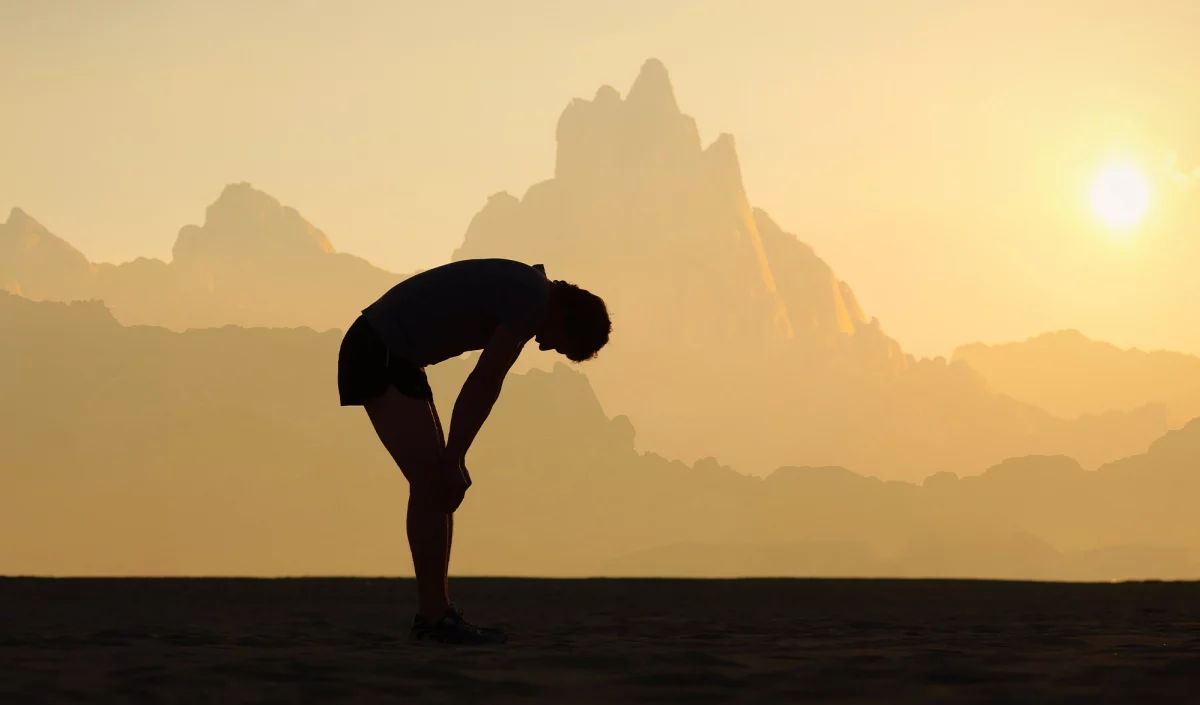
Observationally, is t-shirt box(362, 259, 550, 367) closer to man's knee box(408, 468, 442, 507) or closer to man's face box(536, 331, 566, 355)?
man's face box(536, 331, 566, 355)

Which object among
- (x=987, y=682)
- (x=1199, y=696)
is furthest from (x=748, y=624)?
(x=1199, y=696)

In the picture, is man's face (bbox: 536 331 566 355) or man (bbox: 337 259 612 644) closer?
man (bbox: 337 259 612 644)

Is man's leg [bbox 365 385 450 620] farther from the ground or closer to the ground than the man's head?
closer to the ground

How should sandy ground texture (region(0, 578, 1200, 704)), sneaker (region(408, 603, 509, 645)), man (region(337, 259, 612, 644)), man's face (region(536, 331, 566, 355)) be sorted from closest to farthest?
sandy ground texture (region(0, 578, 1200, 704)) < sneaker (region(408, 603, 509, 645)) < man (region(337, 259, 612, 644)) < man's face (region(536, 331, 566, 355))

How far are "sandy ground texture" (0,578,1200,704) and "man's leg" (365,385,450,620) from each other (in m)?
0.31

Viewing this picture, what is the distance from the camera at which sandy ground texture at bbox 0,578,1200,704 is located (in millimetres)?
3184

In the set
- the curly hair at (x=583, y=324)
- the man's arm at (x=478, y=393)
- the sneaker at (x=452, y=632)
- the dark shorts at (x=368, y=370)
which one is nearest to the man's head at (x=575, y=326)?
the curly hair at (x=583, y=324)

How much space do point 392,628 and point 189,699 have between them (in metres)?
2.52

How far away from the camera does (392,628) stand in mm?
5562

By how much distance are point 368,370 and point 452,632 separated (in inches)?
40.5

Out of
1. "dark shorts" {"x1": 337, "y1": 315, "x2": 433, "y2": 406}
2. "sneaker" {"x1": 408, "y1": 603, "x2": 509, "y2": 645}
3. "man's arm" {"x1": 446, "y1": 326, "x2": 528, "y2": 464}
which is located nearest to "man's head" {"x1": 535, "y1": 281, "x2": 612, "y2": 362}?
"man's arm" {"x1": 446, "y1": 326, "x2": 528, "y2": 464}

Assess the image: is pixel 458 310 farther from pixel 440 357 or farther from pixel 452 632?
pixel 452 632

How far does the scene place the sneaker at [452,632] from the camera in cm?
461

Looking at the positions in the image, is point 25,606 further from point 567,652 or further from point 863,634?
point 863,634
